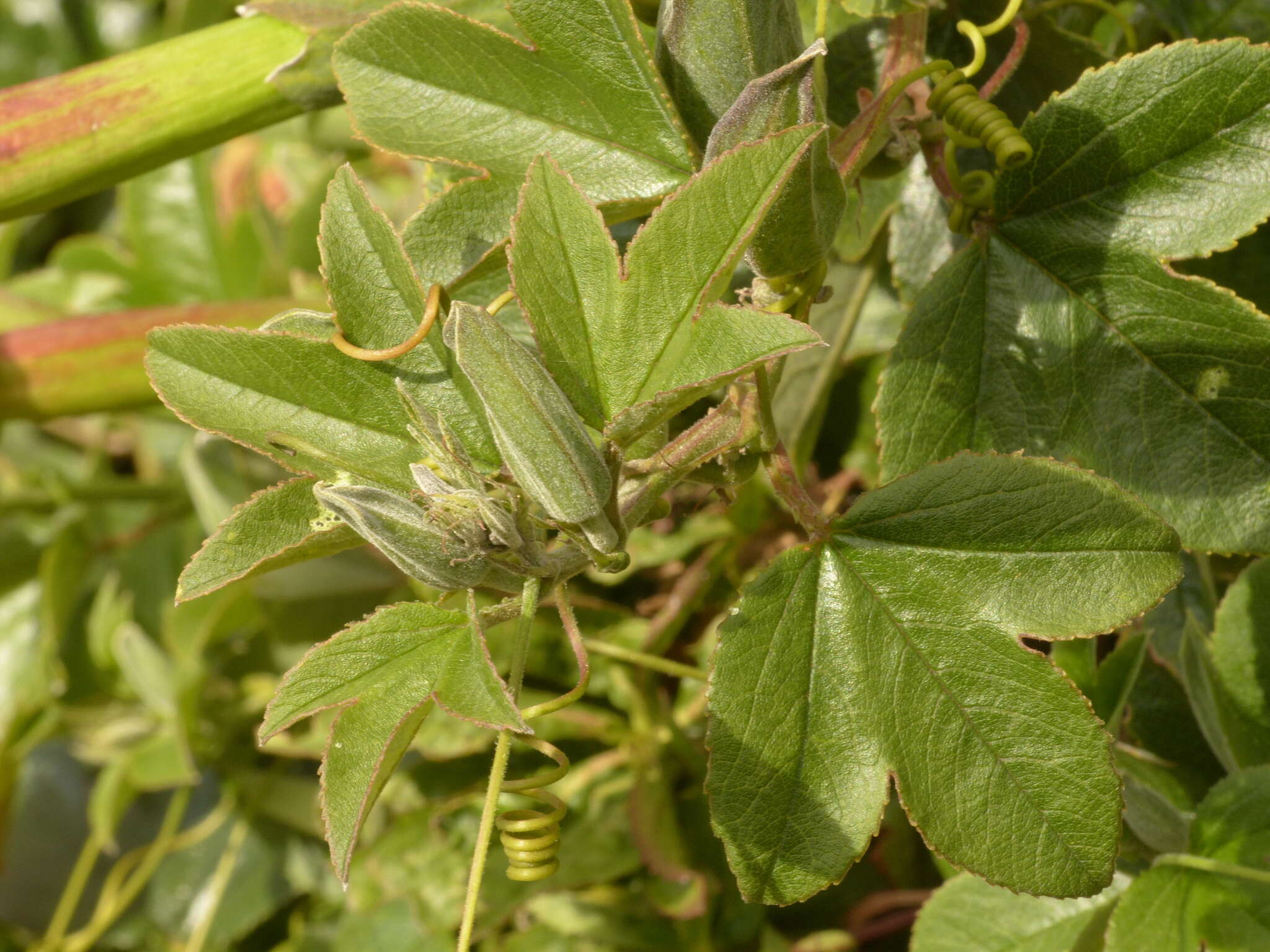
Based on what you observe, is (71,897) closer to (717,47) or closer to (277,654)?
(277,654)

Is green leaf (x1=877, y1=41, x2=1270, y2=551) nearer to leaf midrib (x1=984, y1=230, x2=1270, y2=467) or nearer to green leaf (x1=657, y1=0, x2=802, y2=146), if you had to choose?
leaf midrib (x1=984, y1=230, x2=1270, y2=467)

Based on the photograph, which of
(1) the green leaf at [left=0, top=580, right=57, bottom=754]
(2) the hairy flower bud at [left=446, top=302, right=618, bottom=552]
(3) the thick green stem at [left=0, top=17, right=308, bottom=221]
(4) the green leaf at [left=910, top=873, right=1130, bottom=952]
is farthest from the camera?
(1) the green leaf at [left=0, top=580, right=57, bottom=754]

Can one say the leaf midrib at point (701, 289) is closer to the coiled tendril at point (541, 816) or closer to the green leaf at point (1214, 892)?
the coiled tendril at point (541, 816)

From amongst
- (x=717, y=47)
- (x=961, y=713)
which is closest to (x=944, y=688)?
(x=961, y=713)

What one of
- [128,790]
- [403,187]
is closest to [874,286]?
[403,187]

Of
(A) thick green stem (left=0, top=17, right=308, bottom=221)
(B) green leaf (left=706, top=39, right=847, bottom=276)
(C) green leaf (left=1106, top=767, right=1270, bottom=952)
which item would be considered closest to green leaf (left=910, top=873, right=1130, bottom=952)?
(C) green leaf (left=1106, top=767, right=1270, bottom=952)

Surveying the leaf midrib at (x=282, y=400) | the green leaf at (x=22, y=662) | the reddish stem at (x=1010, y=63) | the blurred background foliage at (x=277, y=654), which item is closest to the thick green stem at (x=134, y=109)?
the blurred background foliage at (x=277, y=654)

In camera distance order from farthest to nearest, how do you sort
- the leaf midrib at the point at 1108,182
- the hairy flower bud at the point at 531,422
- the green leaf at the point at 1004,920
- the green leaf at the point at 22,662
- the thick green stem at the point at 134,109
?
the green leaf at the point at 22,662
the thick green stem at the point at 134,109
the green leaf at the point at 1004,920
the leaf midrib at the point at 1108,182
the hairy flower bud at the point at 531,422
